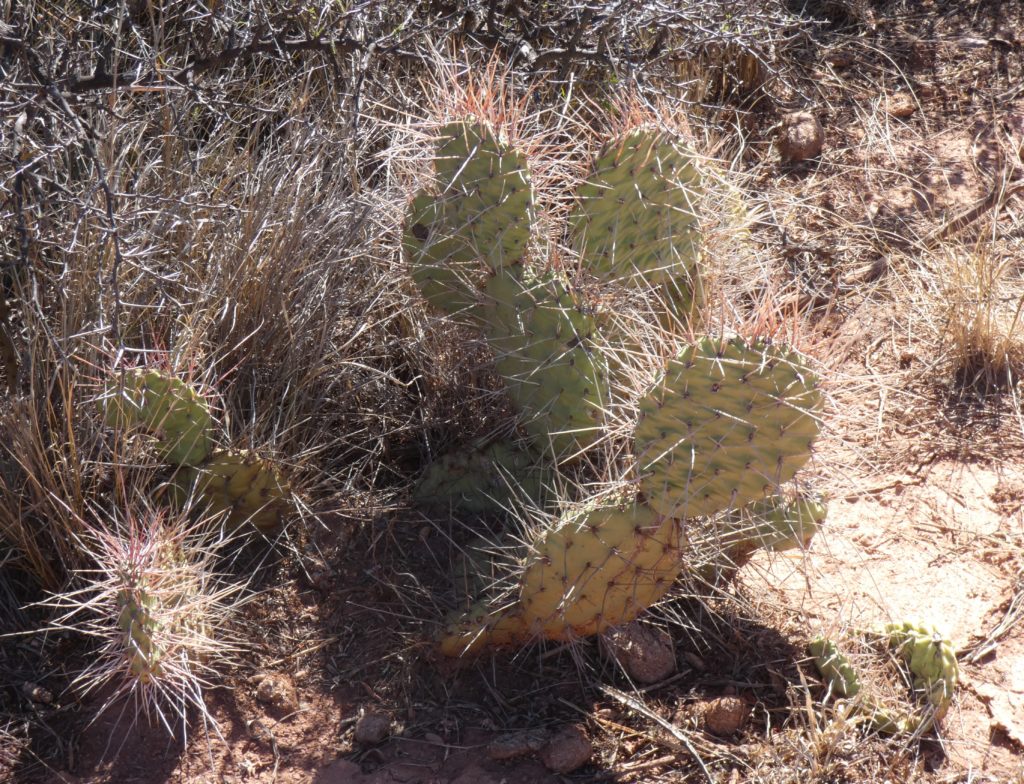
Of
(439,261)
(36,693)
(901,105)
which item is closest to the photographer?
(36,693)

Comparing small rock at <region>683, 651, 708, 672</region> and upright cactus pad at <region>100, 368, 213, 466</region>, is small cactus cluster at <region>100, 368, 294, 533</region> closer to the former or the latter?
upright cactus pad at <region>100, 368, 213, 466</region>

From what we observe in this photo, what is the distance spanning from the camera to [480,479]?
260 cm

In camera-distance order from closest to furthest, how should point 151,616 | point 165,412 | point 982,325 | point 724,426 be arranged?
point 724,426 → point 151,616 → point 165,412 → point 982,325

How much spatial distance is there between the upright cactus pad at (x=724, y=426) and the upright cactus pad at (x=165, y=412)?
1.02 m

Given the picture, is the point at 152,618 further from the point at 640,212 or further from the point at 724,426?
the point at 640,212

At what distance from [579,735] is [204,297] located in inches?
54.4

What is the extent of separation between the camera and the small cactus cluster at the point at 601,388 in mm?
1848

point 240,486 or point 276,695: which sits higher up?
point 240,486

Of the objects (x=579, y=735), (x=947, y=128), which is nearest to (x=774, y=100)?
(x=947, y=128)

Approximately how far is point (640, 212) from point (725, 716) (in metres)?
1.19

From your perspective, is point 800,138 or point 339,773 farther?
point 800,138

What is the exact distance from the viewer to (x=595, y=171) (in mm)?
2531

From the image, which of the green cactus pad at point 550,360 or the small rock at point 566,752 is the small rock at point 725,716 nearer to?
the small rock at point 566,752

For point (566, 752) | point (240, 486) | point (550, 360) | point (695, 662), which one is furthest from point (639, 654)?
point (240, 486)
